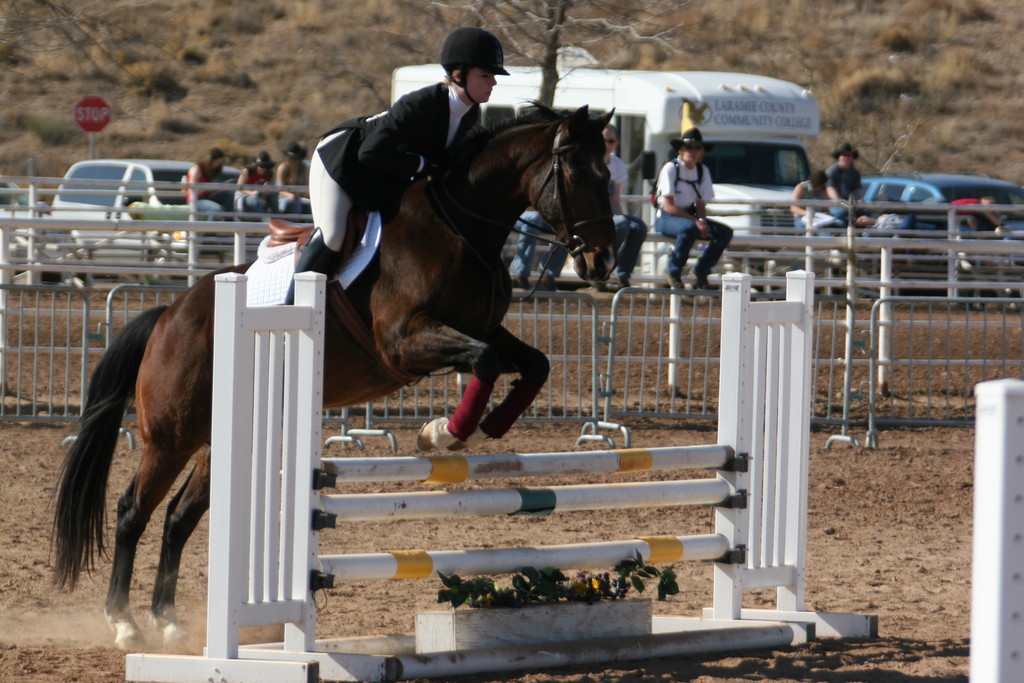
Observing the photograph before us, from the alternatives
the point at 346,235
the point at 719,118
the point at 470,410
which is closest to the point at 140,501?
the point at 346,235

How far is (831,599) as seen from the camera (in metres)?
6.02

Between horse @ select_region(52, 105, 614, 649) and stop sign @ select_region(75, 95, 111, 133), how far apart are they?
1452 cm

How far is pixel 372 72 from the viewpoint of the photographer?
1313 inches

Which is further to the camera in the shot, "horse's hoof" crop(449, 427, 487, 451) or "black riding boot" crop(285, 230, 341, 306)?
"black riding boot" crop(285, 230, 341, 306)

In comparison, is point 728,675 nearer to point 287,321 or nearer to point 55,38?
point 287,321

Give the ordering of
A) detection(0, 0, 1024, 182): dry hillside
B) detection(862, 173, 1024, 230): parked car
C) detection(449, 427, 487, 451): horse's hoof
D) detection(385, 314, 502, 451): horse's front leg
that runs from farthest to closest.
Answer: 1. detection(0, 0, 1024, 182): dry hillside
2. detection(862, 173, 1024, 230): parked car
3. detection(449, 427, 487, 451): horse's hoof
4. detection(385, 314, 502, 451): horse's front leg

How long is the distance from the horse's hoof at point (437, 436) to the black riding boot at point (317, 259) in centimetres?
72

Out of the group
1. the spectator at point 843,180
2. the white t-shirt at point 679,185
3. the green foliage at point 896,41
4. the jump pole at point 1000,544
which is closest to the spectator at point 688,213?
the white t-shirt at point 679,185

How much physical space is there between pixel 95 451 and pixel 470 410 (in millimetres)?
1786

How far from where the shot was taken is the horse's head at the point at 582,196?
4.91 m

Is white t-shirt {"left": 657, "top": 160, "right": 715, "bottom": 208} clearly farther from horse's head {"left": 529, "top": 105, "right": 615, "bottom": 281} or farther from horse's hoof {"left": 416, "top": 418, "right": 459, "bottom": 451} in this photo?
horse's hoof {"left": 416, "top": 418, "right": 459, "bottom": 451}

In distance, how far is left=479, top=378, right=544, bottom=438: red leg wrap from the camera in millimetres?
5113

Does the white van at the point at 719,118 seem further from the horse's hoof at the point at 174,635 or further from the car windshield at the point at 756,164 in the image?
the horse's hoof at the point at 174,635

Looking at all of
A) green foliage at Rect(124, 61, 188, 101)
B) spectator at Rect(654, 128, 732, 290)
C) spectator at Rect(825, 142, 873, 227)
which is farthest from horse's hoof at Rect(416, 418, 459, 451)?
green foliage at Rect(124, 61, 188, 101)
